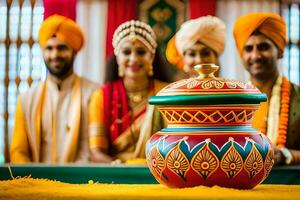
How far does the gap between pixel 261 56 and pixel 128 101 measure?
0.96m

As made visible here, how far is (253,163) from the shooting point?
1.56 meters

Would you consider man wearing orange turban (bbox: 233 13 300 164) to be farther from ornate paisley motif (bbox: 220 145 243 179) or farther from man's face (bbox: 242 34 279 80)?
ornate paisley motif (bbox: 220 145 243 179)

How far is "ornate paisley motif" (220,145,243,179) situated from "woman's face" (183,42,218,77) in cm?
343

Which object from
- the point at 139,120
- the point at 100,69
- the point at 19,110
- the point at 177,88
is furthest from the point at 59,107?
the point at 177,88

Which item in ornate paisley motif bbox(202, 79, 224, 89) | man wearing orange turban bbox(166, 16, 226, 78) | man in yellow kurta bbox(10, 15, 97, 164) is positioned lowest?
man in yellow kurta bbox(10, 15, 97, 164)

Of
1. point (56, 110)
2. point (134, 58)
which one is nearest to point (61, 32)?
point (56, 110)

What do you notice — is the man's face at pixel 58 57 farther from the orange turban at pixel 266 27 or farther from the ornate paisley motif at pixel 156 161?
the ornate paisley motif at pixel 156 161

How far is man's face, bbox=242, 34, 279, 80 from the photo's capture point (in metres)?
4.71

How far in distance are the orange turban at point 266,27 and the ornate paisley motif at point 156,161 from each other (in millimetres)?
3177

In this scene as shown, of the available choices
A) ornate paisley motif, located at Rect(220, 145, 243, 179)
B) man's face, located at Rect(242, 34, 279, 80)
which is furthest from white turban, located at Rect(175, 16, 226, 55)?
ornate paisley motif, located at Rect(220, 145, 243, 179)

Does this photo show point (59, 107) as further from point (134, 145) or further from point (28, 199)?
point (28, 199)

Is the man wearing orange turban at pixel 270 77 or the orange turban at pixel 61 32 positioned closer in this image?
the man wearing orange turban at pixel 270 77

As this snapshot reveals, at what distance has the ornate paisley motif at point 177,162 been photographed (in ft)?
5.05

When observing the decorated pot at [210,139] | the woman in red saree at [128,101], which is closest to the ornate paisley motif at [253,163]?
the decorated pot at [210,139]
